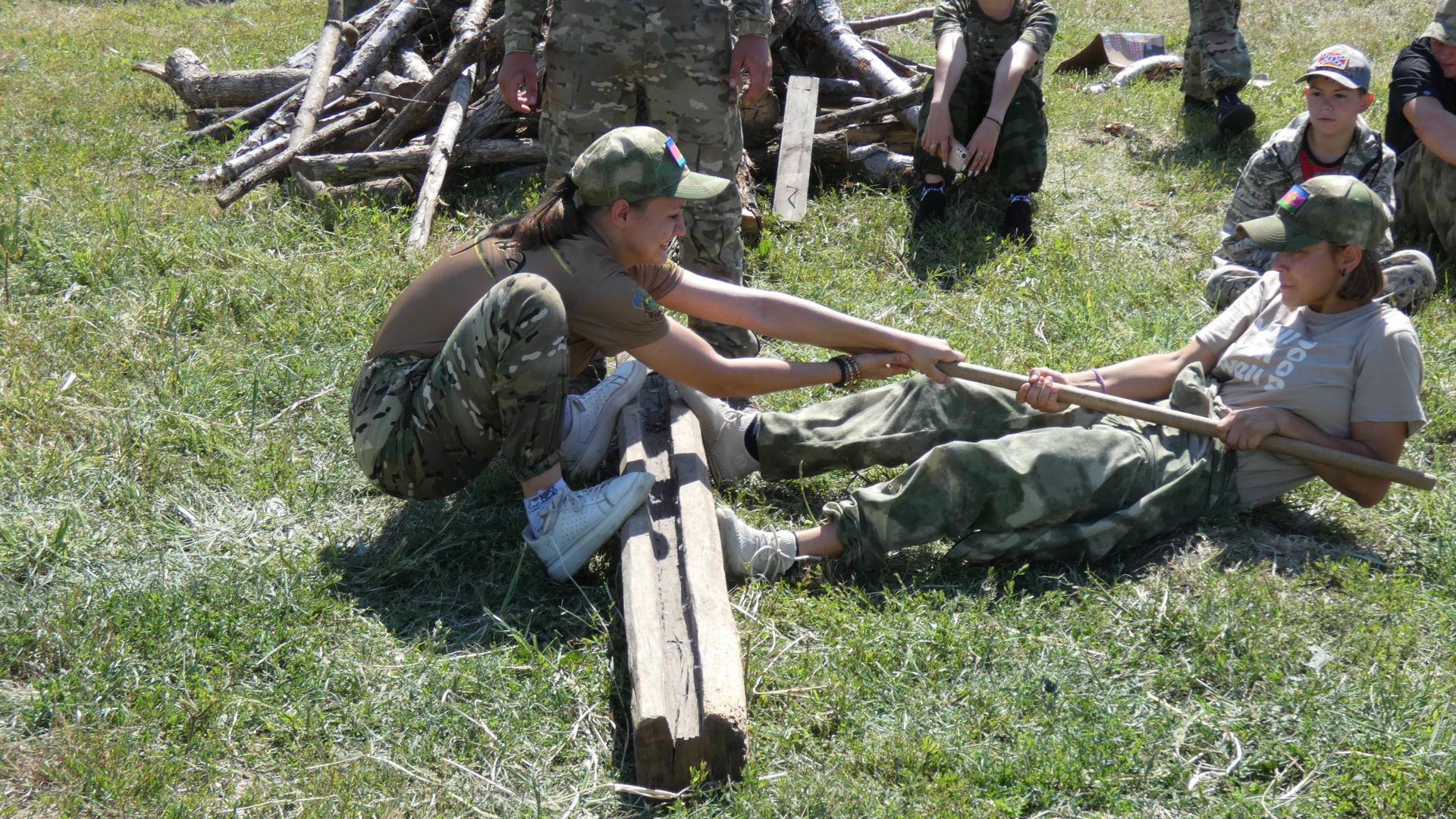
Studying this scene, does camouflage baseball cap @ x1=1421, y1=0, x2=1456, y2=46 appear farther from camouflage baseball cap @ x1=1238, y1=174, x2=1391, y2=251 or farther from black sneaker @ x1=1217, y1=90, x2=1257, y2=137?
camouflage baseball cap @ x1=1238, y1=174, x2=1391, y2=251

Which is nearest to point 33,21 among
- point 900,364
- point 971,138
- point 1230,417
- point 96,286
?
point 96,286

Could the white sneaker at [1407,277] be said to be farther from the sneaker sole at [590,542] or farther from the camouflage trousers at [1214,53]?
the sneaker sole at [590,542]

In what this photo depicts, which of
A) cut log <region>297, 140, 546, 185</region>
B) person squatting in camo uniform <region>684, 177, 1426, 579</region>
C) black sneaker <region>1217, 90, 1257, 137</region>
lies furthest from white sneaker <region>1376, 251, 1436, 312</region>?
cut log <region>297, 140, 546, 185</region>

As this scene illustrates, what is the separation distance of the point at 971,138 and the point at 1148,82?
11.6 ft

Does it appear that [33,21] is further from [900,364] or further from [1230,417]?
[1230,417]

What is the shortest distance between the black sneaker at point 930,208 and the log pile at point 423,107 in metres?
0.49

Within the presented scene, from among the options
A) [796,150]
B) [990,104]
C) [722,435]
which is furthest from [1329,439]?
[796,150]

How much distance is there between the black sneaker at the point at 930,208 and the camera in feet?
21.5

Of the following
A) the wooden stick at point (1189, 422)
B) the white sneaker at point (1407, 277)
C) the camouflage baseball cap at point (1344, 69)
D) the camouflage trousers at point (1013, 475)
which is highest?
the camouflage baseball cap at point (1344, 69)

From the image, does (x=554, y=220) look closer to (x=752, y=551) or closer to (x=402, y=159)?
(x=752, y=551)

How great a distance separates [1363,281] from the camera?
3639 millimetres

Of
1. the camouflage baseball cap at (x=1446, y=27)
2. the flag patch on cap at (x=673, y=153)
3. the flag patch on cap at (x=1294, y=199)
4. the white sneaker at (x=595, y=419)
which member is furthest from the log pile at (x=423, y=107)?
the flag patch on cap at (x=1294, y=199)

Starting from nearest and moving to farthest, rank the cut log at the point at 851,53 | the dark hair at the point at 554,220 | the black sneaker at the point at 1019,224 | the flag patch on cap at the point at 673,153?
1. the flag patch on cap at the point at 673,153
2. the dark hair at the point at 554,220
3. the black sneaker at the point at 1019,224
4. the cut log at the point at 851,53

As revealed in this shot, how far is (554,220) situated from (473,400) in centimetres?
61
